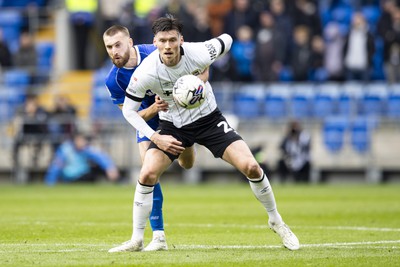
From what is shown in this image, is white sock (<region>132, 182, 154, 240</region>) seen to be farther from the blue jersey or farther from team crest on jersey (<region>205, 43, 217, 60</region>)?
team crest on jersey (<region>205, 43, 217, 60</region>)

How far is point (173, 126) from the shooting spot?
10117 millimetres

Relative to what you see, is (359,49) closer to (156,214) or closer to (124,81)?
(124,81)

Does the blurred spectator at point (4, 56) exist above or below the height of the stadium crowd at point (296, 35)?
below

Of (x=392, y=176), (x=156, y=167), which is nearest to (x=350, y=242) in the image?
(x=156, y=167)

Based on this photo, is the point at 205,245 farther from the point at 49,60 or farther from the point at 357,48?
the point at 49,60

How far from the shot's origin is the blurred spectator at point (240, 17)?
2672cm

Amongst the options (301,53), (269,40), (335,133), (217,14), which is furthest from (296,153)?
(217,14)

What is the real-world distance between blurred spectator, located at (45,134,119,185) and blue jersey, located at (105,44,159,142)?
1419cm

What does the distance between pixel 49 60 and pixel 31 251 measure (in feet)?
69.2

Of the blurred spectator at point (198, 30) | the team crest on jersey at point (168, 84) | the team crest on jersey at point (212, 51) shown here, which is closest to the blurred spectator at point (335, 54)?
the blurred spectator at point (198, 30)

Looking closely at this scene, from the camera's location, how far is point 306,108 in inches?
1008

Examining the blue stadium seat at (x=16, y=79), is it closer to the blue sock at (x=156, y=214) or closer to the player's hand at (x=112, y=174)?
the player's hand at (x=112, y=174)

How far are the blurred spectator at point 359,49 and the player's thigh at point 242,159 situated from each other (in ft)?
50.2

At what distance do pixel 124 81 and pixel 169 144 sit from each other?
3.94 feet
